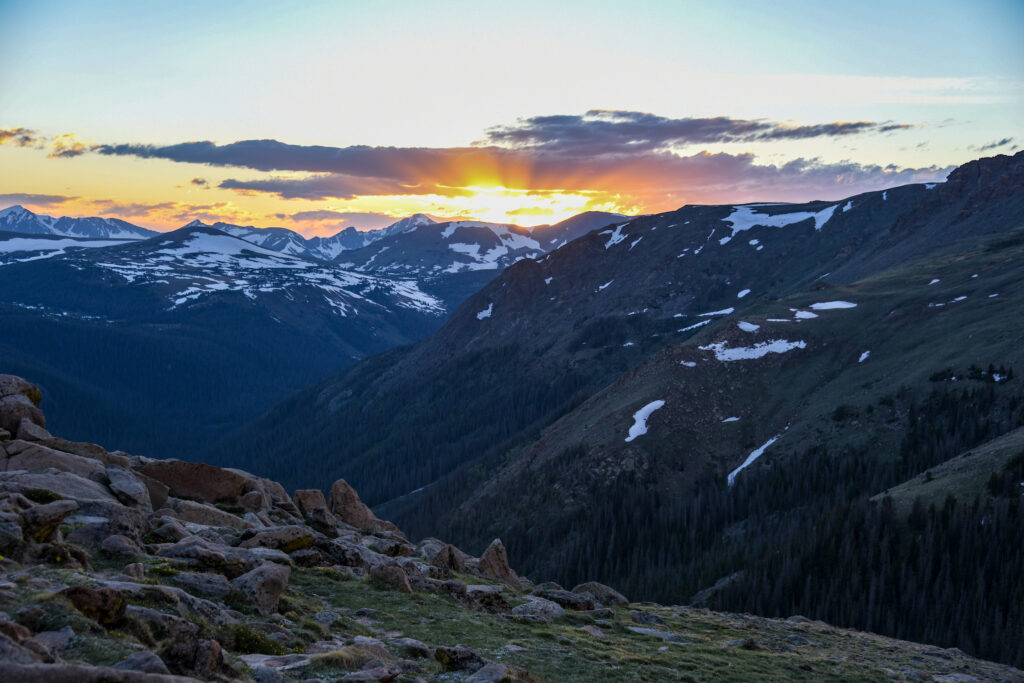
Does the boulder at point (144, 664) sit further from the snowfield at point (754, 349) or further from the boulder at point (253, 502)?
the snowfield at point (754, 349)

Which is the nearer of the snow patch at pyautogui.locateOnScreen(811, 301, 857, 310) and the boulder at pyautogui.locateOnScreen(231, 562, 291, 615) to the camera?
the boulder at pyautogui.locateOnScreen(231, 562, 291, 615)

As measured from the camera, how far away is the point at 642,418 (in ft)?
447

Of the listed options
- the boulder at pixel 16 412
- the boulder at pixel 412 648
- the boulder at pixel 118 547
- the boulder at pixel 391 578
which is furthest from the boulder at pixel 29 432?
the boulder at pixel 412 648

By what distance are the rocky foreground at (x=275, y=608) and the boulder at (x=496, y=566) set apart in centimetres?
11

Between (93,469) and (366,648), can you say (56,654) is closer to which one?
(366,648)

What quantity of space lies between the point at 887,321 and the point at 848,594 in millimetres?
80127

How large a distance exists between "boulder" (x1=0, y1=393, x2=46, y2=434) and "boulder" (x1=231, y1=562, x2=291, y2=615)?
20.7 meters

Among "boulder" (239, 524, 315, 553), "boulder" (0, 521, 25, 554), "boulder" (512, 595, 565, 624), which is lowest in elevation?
"boulder" (512, 595, 565, 624)

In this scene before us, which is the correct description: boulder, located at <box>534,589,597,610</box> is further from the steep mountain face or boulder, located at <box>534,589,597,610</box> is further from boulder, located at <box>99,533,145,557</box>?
the steep mountain face

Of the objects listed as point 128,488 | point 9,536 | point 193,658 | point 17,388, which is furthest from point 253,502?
point 193,658

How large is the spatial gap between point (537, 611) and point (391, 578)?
684 cm

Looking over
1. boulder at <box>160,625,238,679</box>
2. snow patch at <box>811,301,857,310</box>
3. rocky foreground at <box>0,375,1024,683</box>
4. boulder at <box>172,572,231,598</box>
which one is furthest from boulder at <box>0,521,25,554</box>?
snow patch at <box>811,301,857,310</box>

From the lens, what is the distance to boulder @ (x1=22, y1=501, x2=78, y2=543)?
867 inches

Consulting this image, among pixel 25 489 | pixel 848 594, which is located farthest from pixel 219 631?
pixel 848 594
